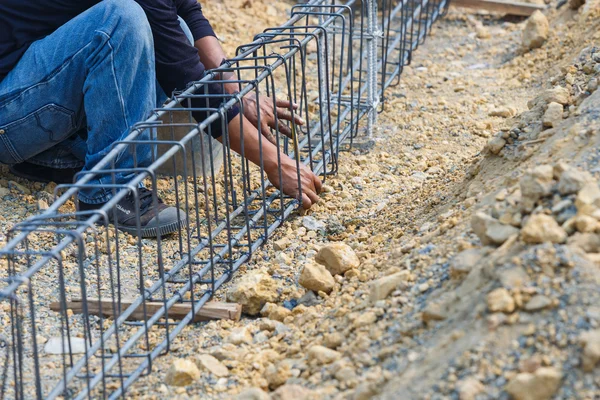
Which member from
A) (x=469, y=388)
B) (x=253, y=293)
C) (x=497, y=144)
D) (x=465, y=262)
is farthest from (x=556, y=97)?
(x=469, y=388)

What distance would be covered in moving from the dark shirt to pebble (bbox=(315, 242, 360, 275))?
94cm

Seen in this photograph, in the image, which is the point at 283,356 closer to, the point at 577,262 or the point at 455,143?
the point at 577,262

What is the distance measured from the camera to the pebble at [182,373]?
7.68 ft

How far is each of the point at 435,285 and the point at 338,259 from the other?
0.58 m

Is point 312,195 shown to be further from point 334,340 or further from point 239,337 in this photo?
point 334,340

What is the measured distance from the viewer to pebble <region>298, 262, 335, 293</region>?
2703mm

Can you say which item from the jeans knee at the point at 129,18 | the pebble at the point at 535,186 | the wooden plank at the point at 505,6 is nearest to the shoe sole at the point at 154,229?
the jeans knee at the point at 129,18

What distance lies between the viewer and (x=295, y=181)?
3.35 m

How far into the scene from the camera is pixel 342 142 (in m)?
4.14

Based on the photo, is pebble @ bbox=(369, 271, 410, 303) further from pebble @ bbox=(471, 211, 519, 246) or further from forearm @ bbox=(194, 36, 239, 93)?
forearm @ bbox=(194, 36, 239, 93)

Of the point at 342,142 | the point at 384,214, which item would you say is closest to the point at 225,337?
the point at 384,214

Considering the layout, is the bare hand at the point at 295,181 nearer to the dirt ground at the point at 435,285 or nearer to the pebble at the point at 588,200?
the dirt ground at the point at 435,285

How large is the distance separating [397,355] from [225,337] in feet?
2.36

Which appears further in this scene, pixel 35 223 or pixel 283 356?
pixel 283 356
